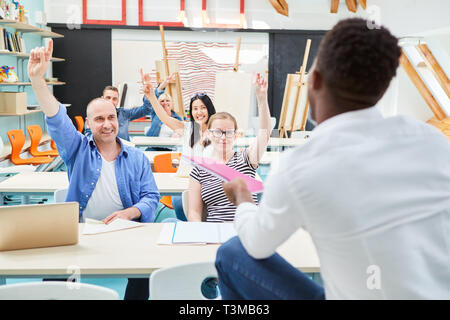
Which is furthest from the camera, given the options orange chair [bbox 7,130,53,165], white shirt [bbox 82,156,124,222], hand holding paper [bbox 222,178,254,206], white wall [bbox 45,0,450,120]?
white wall [bbox 45,0,450,120]

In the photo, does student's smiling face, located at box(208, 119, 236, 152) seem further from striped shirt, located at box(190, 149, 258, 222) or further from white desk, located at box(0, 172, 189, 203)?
white desk, located at box(0, 172, 189, 203)

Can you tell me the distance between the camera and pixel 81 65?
35.9 feet

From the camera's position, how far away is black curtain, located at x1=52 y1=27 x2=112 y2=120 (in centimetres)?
1085

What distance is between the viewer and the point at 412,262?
3.59 ft

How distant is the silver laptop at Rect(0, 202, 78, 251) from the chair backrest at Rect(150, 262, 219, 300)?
0.58 m

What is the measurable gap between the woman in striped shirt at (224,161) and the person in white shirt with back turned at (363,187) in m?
1.56

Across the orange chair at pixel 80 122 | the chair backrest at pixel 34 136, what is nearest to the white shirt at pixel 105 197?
the chair backrest at pixel 34 136

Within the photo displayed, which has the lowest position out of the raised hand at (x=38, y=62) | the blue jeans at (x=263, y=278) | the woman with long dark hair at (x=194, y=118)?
the blue jeans at (x=263, y=278)

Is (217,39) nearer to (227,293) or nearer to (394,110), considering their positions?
(394,110)

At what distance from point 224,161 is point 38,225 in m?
1.27

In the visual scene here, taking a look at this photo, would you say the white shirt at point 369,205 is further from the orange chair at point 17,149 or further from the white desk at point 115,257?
the orange chair at point 17,149

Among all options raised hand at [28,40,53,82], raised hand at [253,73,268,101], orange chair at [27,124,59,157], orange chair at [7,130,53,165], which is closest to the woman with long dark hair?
raised hand at [253,73,268,101]

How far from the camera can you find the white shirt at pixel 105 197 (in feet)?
8.94

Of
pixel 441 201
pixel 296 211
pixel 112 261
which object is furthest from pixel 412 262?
pixel 112 261
